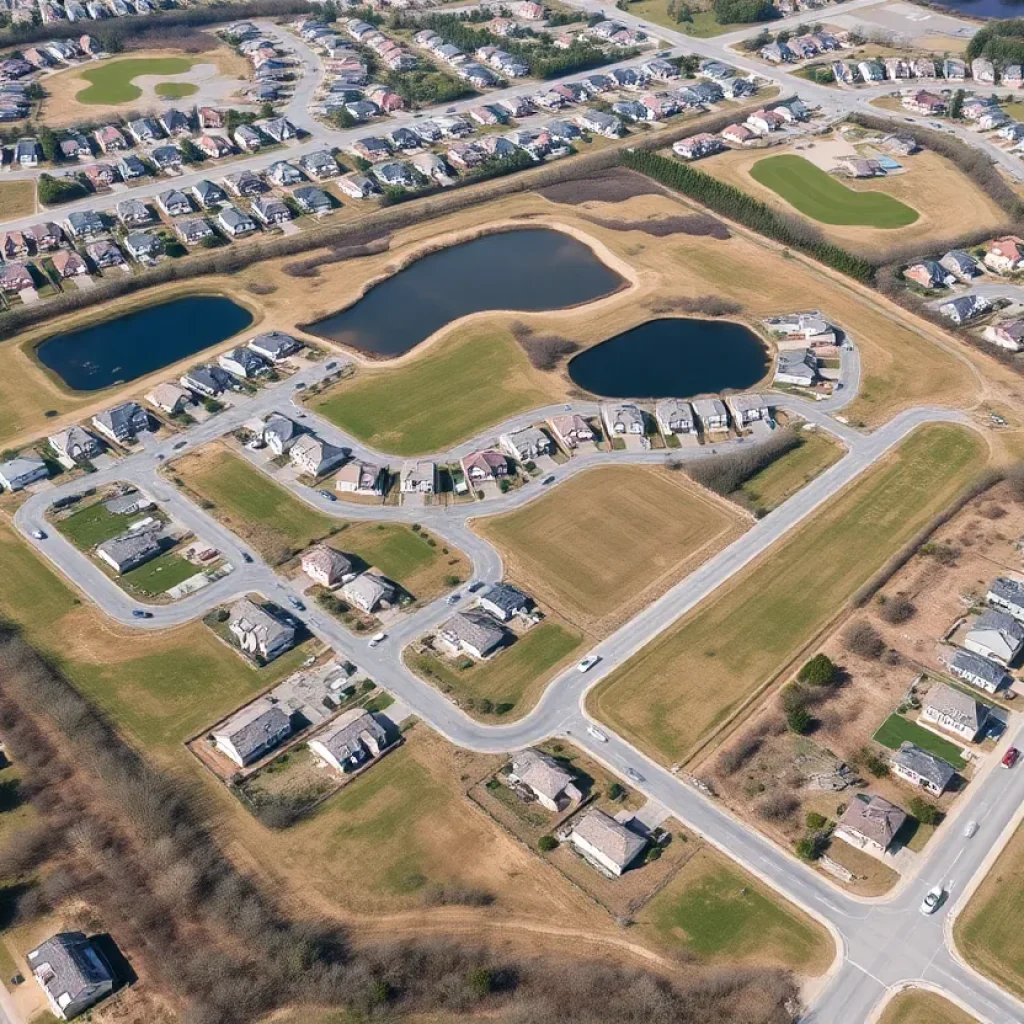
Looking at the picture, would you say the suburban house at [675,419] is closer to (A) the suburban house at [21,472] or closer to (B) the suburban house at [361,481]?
(B) the suburban house at [361,481]

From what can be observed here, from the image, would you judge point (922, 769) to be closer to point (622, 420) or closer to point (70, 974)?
point (622, 420)

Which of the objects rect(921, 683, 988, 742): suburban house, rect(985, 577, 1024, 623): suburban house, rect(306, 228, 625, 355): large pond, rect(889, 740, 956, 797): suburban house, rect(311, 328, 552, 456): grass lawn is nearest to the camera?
rect(889, 740, 956, 797): suburban house

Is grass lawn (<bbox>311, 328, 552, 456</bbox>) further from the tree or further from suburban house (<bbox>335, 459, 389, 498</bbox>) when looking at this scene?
the tree

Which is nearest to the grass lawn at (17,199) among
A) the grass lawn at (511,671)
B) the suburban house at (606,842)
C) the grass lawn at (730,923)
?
the grass lawn at (511,671)

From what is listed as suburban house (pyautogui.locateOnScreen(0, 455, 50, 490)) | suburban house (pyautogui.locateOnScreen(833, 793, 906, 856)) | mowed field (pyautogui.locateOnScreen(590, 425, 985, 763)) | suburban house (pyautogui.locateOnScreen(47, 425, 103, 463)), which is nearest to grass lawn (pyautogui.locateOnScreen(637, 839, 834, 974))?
suburban house (pyautogui.locateOnScreen(833, 793, 906, 856))

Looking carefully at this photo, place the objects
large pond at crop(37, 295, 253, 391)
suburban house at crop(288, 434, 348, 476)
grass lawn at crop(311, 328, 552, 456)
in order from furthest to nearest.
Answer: large pond at crop(37, 295, 253, 391) → grass lawn at crop(311, 328, 552, 456) → suburban house at crop(288, 434, 348, 476)

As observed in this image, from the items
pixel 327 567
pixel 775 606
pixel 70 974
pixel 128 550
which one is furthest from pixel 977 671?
pixel 128 550
